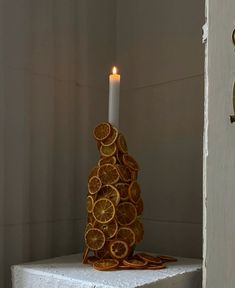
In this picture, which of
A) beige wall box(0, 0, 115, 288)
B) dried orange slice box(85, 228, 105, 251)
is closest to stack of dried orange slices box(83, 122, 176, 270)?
dried orange slice box(85, 228, 105, 251)

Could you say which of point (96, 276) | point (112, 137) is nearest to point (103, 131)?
point (112, 137)

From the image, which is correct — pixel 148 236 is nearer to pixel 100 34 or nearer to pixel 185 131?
pixel 185 131

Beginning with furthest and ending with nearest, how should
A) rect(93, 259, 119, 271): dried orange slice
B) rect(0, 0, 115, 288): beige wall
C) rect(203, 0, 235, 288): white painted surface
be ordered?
rect(0, 0, 115, 288): beige wall
rect(93, 259, 119, 271): dried orange slice
rect(203, 0, 235, 288): white painted surface

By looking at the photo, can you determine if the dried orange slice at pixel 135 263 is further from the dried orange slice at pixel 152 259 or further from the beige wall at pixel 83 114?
the beige wall at pixel 83 114

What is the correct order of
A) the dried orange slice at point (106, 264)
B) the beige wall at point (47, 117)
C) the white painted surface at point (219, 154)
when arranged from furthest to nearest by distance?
the beige wall at point (47, 117) → the dried orange slice at point (106, 264) → the white painted surface at point (219, 154)

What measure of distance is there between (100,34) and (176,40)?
0.57 feet

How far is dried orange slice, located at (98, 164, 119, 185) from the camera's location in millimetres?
720

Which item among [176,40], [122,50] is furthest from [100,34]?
[176,40]

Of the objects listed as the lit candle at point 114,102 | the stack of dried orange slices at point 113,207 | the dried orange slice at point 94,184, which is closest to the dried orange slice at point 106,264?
the stack of dried orange slices at point 113,207

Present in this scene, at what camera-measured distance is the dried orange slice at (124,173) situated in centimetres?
72

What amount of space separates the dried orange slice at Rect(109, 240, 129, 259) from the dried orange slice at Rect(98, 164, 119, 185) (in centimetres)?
9

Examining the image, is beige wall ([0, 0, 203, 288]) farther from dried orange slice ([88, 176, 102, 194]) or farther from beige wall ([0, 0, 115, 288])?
dried orange slice ([88, 176, 102, 194])

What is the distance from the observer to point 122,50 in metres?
1.01

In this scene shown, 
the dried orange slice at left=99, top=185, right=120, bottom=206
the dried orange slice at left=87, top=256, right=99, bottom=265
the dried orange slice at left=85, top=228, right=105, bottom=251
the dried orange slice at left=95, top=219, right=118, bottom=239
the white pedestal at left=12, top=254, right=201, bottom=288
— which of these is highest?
the dried orange slice at left=99, top=185, right=120, bottom=206
